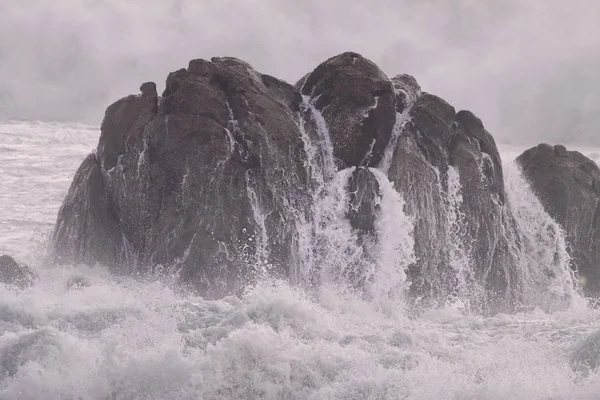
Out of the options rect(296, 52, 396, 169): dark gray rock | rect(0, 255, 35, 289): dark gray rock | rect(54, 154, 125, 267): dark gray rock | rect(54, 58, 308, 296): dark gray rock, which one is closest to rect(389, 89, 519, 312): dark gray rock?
rect(296, 52, 396, 169): dark gray rock

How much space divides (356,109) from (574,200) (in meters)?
5.24

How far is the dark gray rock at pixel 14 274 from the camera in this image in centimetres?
1734

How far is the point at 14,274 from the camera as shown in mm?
17609

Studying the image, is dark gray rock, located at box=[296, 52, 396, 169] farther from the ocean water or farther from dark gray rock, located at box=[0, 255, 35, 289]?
dark gray rock, located at box=[0, 255, 35, 289]

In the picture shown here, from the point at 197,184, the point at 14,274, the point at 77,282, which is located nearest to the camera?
the point at 77,282

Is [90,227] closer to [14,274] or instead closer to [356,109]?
[14,274]

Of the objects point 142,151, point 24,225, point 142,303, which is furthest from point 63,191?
point 142,303

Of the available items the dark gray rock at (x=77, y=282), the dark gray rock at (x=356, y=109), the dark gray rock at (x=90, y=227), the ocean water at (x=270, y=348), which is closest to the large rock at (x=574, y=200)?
the ocean water at (x=270, y=348)

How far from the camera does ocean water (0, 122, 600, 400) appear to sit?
11.1 m

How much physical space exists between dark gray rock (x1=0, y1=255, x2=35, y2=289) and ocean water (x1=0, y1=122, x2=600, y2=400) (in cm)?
70

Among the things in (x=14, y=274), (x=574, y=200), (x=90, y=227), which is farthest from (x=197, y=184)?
(x=574, y=200)

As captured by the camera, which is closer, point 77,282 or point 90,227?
point 77,282

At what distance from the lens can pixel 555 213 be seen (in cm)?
2016

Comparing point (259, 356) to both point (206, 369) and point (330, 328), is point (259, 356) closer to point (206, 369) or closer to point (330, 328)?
point (206, 369)
